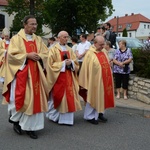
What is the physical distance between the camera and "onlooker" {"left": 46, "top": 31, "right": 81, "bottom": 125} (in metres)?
6.07

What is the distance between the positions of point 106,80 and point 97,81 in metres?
0.22

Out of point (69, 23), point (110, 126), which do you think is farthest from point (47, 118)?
point (69, 23)

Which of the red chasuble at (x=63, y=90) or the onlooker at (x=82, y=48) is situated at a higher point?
the onlooker at (x=82, y=48)

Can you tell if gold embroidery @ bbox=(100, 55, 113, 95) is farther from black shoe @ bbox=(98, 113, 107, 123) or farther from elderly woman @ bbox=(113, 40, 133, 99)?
elderly woman @ bbox=(113, 40, 133, 99)

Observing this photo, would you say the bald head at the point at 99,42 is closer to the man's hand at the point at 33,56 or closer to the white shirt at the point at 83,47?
the man's hand at the point at 33,56

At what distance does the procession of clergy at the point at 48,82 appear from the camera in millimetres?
5281

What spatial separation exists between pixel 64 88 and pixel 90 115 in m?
0.86

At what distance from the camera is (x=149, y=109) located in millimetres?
7070

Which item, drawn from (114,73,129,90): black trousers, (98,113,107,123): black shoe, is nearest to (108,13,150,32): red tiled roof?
(114,73,129,90): black trousers

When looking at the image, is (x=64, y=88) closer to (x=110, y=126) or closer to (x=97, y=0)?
(x=110, y=126)

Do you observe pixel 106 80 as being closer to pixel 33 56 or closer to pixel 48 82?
pixel 48 82

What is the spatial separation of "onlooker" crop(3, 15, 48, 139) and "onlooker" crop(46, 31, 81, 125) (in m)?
0.57

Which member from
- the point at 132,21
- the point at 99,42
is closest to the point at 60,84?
the point at 99,42

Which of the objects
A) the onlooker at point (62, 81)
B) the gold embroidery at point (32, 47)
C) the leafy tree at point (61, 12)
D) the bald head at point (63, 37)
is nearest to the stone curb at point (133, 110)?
the onlooker at point (62, 81)
